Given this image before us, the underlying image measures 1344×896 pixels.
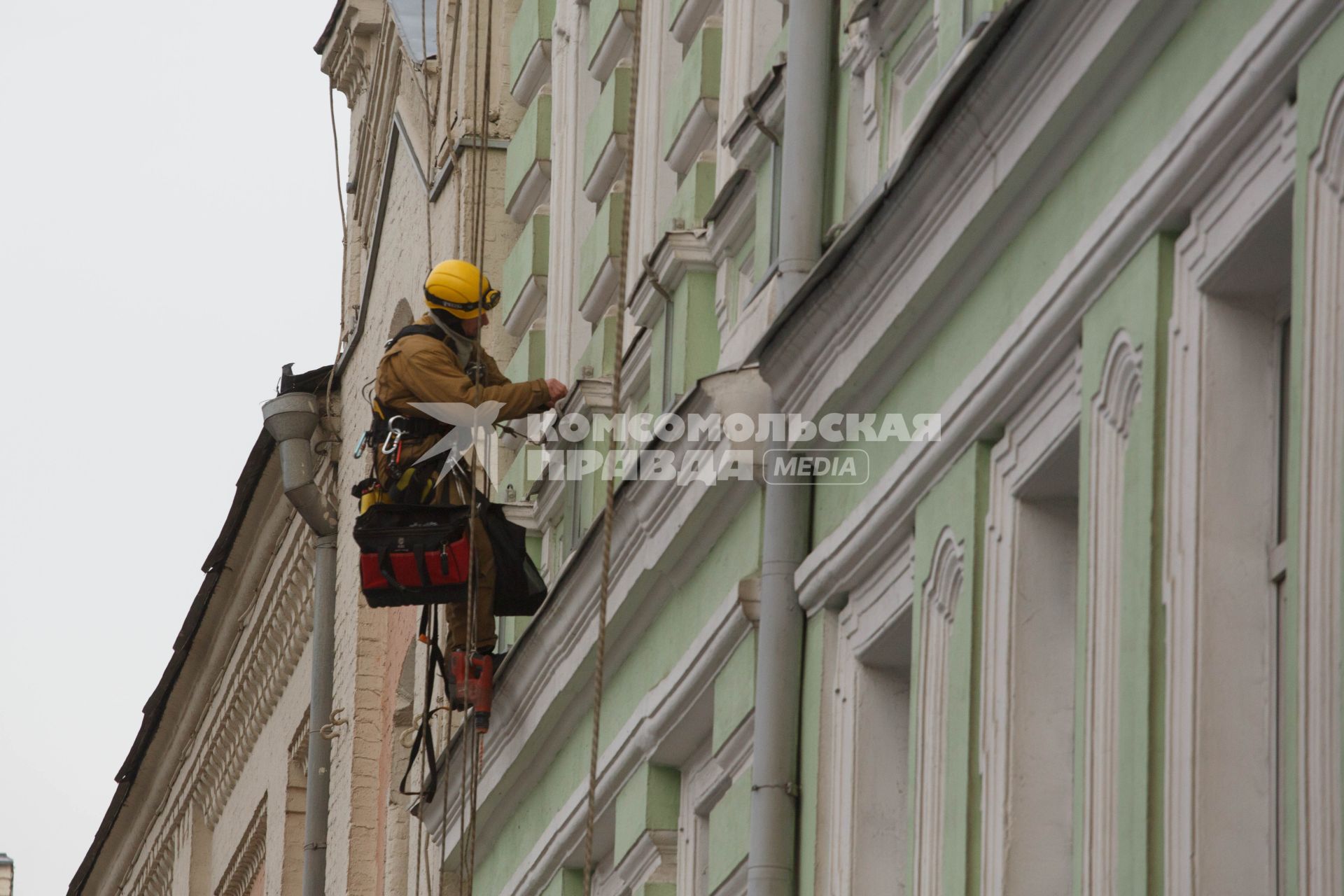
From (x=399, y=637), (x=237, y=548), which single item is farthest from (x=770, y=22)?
(x=237, y=548)

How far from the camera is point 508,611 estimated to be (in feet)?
Answer: 50.3

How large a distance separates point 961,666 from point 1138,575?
1368 mm

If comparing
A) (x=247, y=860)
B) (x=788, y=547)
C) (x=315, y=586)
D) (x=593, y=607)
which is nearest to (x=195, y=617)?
(x=247, y=860)

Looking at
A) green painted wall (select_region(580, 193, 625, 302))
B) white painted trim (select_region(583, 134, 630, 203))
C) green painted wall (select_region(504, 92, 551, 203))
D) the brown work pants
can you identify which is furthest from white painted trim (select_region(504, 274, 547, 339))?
the brown work pants

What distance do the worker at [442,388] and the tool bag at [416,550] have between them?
0.30 ft

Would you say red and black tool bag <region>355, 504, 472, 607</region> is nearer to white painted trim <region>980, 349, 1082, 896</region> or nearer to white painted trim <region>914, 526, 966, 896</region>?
white painted trim <region>914, 526, 966, 896</region>

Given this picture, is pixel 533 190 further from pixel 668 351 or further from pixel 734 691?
pixel 734 691

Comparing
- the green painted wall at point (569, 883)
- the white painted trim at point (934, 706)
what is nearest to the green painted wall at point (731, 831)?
the white painted trim at point (934, 706)

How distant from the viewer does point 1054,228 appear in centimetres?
934

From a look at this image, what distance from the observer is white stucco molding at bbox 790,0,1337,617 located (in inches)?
318

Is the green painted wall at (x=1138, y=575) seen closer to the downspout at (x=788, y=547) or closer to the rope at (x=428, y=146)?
the downspout at (x=788, y=547)

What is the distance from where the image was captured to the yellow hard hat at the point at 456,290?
1465 cm

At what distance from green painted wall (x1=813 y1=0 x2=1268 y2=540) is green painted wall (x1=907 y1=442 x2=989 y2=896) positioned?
1.12ft

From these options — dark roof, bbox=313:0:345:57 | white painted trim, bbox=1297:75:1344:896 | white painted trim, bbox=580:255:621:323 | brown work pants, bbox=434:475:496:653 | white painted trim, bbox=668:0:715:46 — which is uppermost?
dark roof, bbox=313:0:345:57
